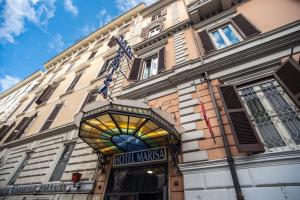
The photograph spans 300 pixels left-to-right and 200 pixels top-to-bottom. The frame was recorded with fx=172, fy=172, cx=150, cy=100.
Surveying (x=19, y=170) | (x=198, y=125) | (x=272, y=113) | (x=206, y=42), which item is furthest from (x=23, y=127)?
(x=272, y=113)

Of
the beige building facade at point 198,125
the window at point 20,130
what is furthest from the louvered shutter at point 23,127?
the beige building facade at point 198,125

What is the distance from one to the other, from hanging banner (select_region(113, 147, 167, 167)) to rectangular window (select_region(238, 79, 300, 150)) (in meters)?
2.86

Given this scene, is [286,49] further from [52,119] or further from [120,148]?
[52,119]

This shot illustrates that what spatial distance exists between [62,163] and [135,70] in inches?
238

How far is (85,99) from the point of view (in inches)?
445

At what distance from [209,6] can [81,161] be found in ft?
32.9

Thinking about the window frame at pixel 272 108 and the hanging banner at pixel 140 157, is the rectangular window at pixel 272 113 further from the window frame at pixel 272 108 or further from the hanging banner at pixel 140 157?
the hanging banner at pixel 140 157

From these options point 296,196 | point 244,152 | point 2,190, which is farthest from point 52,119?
point 296,196

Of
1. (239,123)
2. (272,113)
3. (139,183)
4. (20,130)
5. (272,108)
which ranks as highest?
(20,130)

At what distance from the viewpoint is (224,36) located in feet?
25.9

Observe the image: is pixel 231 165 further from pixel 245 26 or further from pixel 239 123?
pixel 245 26

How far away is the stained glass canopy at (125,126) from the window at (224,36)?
466cm

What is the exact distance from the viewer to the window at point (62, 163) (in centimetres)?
825

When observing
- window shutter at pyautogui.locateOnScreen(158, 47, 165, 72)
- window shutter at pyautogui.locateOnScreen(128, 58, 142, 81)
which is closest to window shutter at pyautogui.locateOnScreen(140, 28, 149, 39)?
window shutter at pyautogui.locateOnScreen(128, 58, 142, 81)
